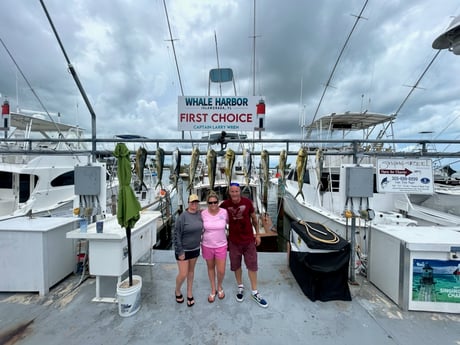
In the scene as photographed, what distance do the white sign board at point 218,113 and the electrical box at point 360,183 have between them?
1.67 meters

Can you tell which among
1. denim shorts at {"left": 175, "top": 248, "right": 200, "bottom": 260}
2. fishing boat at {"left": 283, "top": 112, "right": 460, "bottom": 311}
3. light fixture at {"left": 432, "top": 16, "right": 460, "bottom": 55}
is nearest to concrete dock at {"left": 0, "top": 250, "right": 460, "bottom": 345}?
fishing boat at {"left": 283, "top": 112, "right": 460, "bottom": 311}

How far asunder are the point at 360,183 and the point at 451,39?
2.20 meters

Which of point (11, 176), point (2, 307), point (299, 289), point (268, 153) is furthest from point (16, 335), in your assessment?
point (11, 176)

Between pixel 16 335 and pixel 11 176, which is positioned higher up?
pixel 11 176

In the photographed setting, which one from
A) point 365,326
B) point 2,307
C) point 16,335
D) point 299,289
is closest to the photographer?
point 16,335

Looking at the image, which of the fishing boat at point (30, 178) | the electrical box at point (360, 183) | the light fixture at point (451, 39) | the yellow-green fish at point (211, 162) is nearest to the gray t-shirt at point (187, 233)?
the yellow-green fish at point (211, 162)

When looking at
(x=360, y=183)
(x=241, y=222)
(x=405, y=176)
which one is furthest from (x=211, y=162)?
(x=405, y=176)

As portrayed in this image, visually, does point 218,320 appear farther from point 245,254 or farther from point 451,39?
point 451,39

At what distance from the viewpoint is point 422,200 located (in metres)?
7.93

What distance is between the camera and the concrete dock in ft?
7.23

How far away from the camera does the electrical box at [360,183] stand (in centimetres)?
312

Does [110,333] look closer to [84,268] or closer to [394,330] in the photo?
[84,268]

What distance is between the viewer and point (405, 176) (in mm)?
3232

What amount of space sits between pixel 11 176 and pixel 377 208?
13.0 m
